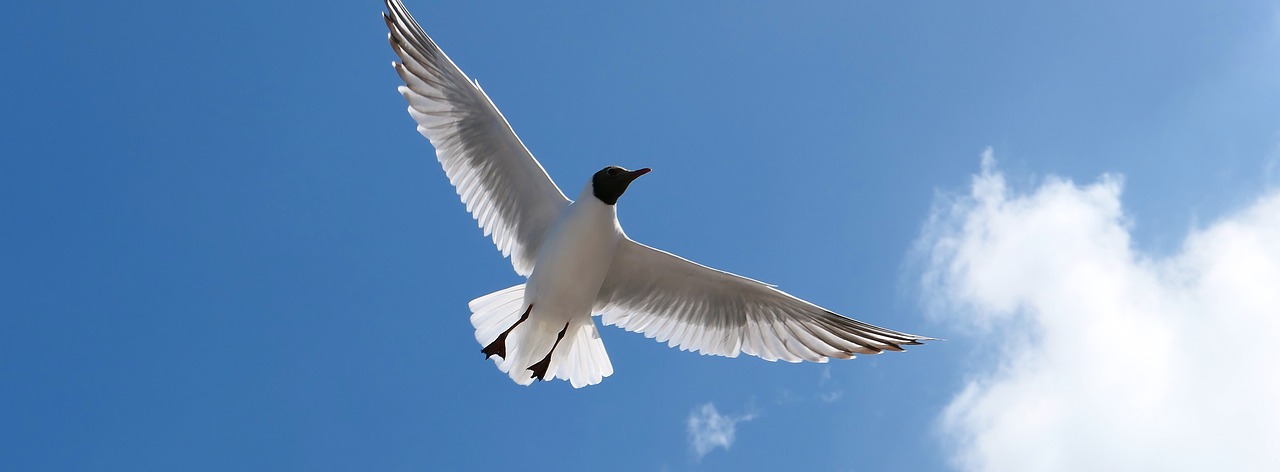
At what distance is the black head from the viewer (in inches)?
236

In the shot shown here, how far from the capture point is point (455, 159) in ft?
20.9

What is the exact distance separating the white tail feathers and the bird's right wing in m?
0.41

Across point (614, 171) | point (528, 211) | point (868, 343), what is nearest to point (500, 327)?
point (528, 211)

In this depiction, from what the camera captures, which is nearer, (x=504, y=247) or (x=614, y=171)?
(x=614, y=171)

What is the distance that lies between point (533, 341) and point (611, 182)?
1.04 meters

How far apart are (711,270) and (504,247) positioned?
4.25 feet

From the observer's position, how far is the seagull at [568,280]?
19.7 ft

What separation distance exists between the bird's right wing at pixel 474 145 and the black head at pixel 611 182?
0.35 m

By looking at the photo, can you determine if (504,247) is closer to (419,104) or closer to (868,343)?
(419,104)

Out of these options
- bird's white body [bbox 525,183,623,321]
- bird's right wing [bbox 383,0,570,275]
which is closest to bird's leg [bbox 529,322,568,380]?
bird's white body [bbox 525,183,623,321]

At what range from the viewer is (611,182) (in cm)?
600

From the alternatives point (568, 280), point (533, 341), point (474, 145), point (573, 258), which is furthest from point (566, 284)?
point (474, 145)

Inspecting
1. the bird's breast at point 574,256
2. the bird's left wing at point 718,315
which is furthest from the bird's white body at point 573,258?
the bird's left wing at point 718,315

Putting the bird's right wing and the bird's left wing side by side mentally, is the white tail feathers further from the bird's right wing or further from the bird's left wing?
A: the bird's right wing
